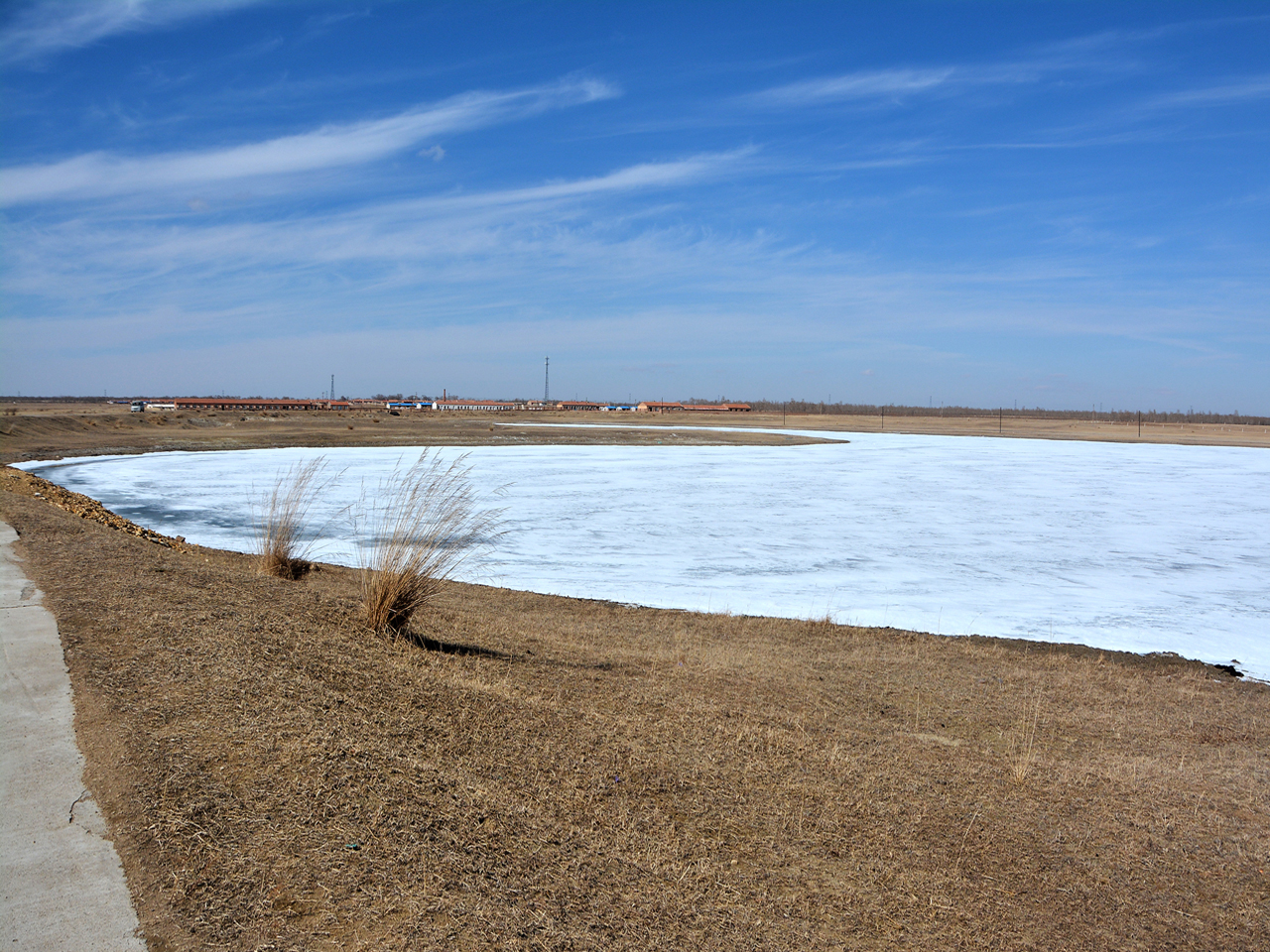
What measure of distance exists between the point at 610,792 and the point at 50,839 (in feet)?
7.67

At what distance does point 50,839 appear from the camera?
3.27 metres

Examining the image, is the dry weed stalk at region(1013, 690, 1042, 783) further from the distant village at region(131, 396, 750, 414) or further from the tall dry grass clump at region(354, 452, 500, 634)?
the distant village at region(131, 396, 750, 414)

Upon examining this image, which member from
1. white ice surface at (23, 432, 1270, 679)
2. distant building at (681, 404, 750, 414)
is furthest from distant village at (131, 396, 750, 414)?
white ice surface at (23, 432, 1270, 679)

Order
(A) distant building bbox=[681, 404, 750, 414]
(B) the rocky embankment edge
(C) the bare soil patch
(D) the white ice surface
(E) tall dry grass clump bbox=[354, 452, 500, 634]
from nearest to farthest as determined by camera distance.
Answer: (E) tall dry grass clump bbox=[354, 452, 500, 634] < (D) the white ice surface < (B) the rocky embankment edge < (C) the bare soil patch < (A) distant building bbox=[681, 404, 750, 414]

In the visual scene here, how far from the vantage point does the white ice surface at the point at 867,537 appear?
34.5 feet

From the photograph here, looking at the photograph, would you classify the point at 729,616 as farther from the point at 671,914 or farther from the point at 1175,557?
the point at 1175,557

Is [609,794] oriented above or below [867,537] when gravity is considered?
above

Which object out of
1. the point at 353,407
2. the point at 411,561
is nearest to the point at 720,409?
the point at 353,407

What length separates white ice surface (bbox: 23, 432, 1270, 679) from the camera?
10.5 metres

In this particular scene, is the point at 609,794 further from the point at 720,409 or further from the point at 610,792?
the point at 720,409

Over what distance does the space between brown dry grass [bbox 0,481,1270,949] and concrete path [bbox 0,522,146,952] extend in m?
0.10

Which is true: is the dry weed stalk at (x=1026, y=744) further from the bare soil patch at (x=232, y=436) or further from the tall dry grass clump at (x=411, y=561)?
the bare soil patch at (x=232, y=436)

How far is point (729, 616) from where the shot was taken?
9.65 m

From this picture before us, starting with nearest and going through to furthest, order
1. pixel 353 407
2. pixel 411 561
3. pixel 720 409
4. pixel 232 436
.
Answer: pixel 411 561 → pixel 232 436 → pixel 353 407 → pixel 720 409
